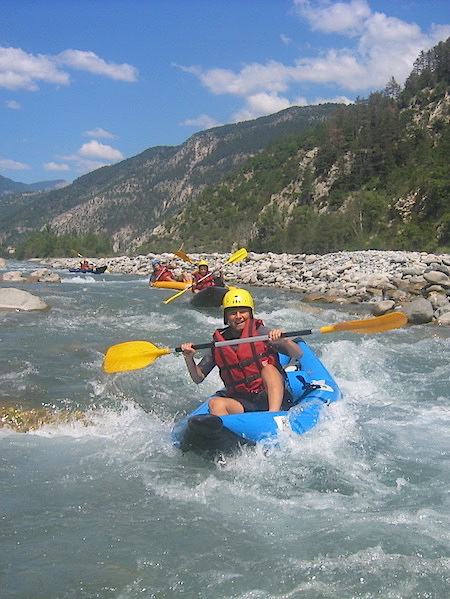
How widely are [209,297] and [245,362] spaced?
7.52 meters

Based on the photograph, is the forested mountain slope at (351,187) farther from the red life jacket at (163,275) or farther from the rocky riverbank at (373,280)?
the red life jacket at (163,275)

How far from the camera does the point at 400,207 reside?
2523 centimetres

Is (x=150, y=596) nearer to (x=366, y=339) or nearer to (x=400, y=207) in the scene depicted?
(x=366, y=339)

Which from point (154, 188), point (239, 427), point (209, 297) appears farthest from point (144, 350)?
point (154, 188)

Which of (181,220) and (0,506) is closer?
(0,506)

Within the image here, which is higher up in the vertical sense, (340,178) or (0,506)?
(340,178)

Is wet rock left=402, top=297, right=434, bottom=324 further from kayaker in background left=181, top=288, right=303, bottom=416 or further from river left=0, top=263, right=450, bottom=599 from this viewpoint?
kayaker in background left=181, top=288, right=303, bottom=416

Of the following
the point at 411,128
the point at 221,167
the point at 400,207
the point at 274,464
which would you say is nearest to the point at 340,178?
the point at 411,128

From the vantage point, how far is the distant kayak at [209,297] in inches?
448

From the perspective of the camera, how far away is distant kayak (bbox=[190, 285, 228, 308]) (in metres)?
11.4

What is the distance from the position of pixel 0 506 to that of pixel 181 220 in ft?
190

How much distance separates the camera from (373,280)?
13.1 meters

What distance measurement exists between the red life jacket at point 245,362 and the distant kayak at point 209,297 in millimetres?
7160

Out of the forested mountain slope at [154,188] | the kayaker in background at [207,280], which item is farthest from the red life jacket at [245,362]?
the forested mountain slope at [154,188]
